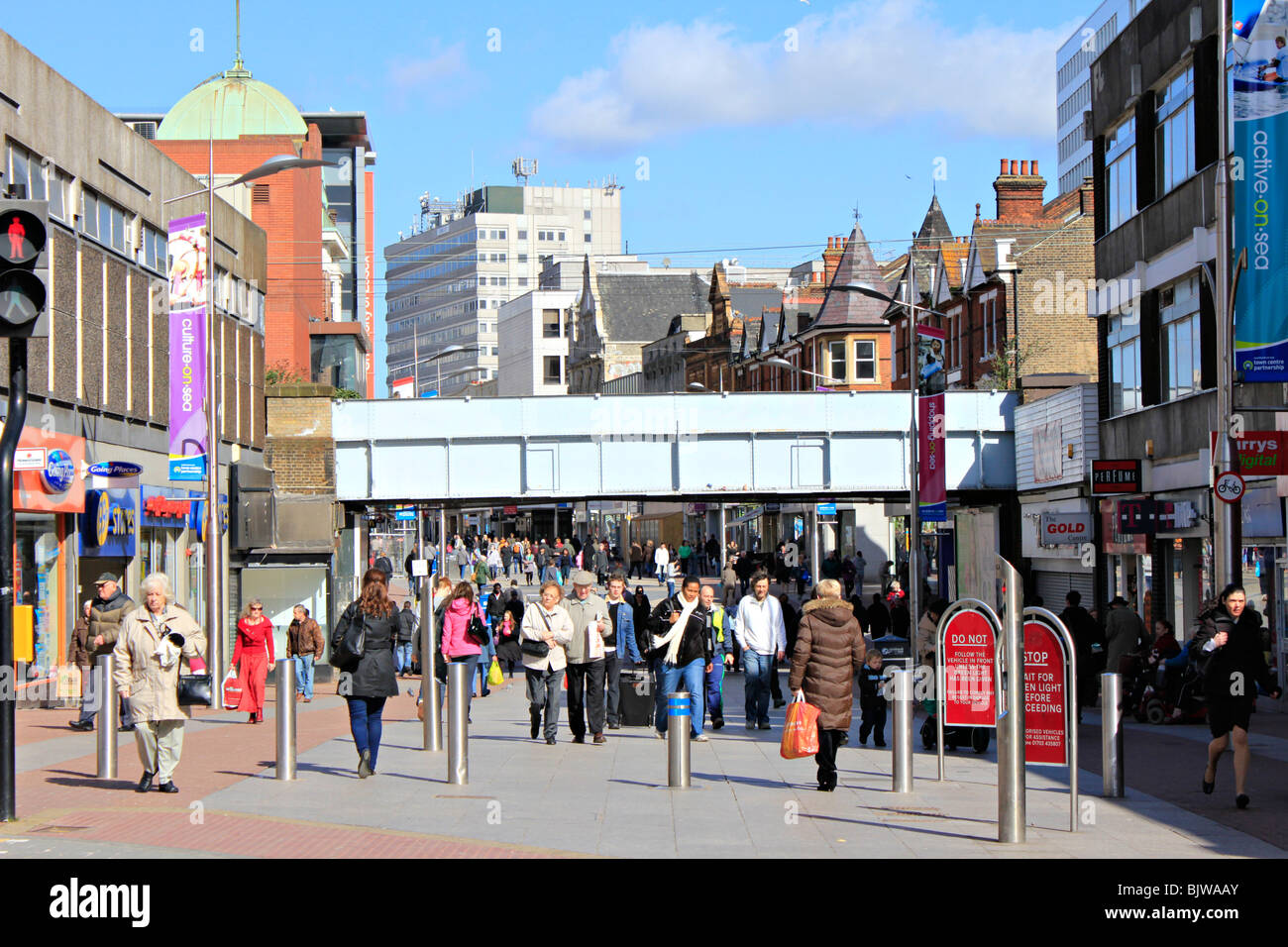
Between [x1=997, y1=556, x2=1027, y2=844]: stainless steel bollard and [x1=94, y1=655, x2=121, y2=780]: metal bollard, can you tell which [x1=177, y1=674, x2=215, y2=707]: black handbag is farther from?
[x1=997, y1=556, x2=1027, y2=844]: stainless steel bollard

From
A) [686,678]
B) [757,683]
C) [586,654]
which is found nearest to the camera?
[586,654]

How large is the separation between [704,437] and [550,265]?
126 meters

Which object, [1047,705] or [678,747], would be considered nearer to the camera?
[1047,705]

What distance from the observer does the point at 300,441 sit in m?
37.6

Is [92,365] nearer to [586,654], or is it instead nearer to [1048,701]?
[586,654]

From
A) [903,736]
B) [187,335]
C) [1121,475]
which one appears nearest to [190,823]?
[903,736]

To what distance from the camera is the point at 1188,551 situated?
89.1 ft

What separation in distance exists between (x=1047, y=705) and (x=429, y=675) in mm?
6488

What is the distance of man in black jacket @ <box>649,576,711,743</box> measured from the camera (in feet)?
55.5

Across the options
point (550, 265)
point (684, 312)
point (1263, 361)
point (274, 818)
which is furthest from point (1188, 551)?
point (550, 265)

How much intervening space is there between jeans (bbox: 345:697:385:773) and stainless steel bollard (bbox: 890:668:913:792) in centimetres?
446

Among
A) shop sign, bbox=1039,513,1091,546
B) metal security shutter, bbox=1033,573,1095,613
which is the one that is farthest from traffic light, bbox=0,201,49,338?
metal security shutter, bbox=1033,573,1095,613

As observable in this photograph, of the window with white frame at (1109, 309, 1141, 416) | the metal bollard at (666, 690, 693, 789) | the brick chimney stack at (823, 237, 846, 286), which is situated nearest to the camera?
the metal bollard at (666, 690, 693, 789)

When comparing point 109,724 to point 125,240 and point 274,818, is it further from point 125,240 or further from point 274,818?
point 125,240
